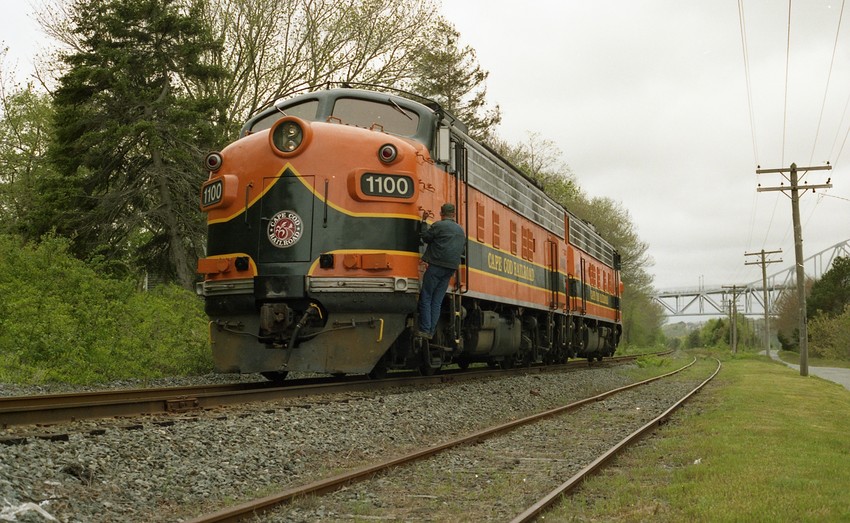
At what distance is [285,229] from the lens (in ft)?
31.7

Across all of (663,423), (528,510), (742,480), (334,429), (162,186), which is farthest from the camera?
(162,186)

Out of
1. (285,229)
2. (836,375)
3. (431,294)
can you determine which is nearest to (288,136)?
(285,229)

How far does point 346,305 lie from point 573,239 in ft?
42.7

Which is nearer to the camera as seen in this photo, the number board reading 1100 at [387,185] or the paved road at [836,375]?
the number board reading 1100 at [387,185]

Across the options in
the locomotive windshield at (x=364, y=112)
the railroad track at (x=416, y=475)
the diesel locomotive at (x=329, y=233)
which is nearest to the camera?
the railroad track at (x=416, y=475)

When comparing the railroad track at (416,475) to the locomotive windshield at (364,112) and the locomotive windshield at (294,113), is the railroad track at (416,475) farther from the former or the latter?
the locomotive windshield at (294,113)

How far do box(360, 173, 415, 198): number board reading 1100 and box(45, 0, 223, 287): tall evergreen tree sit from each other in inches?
501

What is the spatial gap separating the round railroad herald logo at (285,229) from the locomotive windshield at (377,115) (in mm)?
1839

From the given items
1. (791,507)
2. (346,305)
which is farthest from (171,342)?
(791,507)

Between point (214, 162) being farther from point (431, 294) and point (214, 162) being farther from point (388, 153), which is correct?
point (431, 294)

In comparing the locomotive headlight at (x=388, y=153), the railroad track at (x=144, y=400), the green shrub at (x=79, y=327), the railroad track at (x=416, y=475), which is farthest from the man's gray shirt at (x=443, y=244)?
the green shrub at (x=79, y=327)

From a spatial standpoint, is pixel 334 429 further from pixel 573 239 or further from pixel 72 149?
pixel 72 149

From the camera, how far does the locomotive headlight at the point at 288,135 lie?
9.78 metres

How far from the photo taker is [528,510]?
495 centimetres
